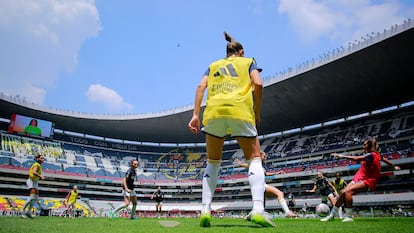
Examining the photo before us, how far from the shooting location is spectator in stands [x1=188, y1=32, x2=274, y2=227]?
137 inches

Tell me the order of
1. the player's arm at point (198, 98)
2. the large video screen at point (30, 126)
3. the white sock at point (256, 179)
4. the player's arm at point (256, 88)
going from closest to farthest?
the white sock at point (256, 179) < the player's arm at point (256, 88) < the player's arm at point (198, 98) < the large video screen at point (30, 126)

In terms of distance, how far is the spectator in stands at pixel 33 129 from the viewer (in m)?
44.9

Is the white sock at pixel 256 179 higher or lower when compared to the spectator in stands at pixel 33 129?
lower

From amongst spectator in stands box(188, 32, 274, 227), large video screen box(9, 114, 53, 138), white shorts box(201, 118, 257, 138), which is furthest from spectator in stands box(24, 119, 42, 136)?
white shorts box(201, 118, 257, 138)

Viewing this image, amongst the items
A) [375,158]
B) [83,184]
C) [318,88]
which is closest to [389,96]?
[318,88]

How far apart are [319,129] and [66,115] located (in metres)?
38.3

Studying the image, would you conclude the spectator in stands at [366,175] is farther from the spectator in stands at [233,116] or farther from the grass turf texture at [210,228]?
the spectator in stands at [233,116]

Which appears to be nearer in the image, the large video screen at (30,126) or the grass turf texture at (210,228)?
the grass turf texture at (210,228)

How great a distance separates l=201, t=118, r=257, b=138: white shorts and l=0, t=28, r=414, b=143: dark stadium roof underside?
86.0 ft

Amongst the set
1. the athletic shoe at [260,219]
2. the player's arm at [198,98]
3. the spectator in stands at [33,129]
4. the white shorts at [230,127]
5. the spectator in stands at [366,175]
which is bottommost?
the athletic shoe at [260,219]

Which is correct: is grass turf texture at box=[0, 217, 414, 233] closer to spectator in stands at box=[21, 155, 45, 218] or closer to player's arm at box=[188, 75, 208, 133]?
player's arm at box=[188, 75, 208, 133]

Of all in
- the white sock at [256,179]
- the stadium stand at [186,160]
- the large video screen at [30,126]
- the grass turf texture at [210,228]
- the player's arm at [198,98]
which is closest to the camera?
the grass turf texture at [210,228]

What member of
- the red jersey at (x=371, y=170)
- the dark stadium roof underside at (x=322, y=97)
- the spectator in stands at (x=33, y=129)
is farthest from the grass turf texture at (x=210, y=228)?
the spectator in stands at (x=33, y=129)

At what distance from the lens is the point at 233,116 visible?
11.4 ft
